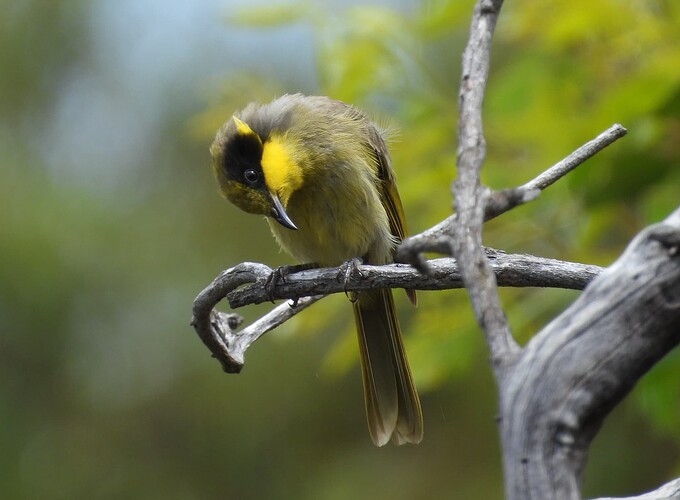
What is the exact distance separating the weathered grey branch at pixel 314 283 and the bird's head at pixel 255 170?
0.45 meters

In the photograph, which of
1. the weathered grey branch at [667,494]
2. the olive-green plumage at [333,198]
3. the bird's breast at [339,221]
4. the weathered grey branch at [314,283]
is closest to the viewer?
the weathered grey branch at [667,494]

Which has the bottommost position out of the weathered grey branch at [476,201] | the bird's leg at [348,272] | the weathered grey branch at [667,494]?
the weathered grey branch at [667,494]

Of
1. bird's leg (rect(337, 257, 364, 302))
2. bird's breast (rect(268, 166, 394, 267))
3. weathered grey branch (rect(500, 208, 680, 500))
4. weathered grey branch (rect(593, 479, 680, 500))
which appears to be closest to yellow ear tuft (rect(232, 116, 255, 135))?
bird's breast (rect(268, 166, 394, 267))

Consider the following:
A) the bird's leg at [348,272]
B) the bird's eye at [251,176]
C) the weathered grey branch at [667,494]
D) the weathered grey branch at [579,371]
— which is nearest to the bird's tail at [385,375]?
the bird's eye at [251,176]

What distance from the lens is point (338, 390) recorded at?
5961mm

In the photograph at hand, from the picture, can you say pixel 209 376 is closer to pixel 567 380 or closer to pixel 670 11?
pixel 670 11

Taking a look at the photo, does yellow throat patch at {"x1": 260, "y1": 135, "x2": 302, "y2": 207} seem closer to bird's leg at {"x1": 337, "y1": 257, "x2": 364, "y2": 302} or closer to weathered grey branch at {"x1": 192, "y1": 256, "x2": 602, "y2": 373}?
weathered grey branch at {"x1": 192, "y1": 256, "x2": 602, "y2": 373}

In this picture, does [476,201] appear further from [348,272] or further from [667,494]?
[348,272]

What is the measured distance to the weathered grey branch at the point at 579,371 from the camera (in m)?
1.47

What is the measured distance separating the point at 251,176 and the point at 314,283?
2.39ft

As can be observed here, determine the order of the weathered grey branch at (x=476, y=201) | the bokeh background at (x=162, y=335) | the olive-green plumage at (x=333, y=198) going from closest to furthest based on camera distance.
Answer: the weathered grey branch at (x=476, y=201), the olive-green plumage at (x=333, y=198), the bokeh background at (x=162, y=335)

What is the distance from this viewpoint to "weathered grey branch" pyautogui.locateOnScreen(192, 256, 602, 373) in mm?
2471

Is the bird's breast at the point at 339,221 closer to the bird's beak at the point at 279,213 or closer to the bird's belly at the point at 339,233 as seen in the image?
the bird's belly at the point at 339,233

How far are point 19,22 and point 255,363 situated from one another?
303 centimetres
